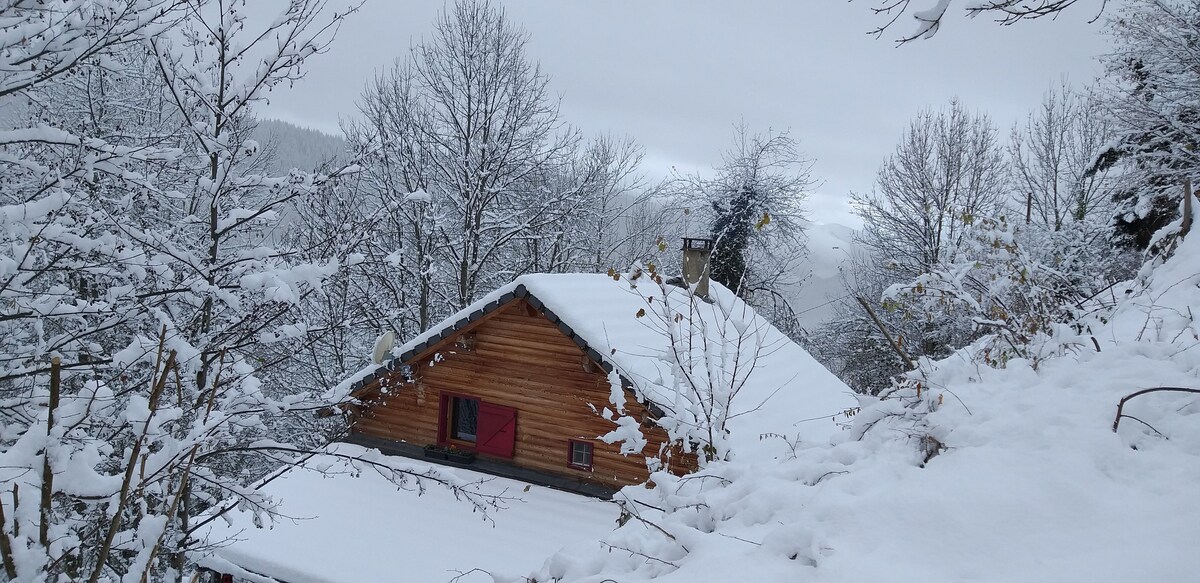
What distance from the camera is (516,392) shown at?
9898 millimetres

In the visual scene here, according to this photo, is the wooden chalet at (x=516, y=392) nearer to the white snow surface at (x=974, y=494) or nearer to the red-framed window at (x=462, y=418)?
the red-framed window at (x=462, y=418)

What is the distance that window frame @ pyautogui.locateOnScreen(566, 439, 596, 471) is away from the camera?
947 centimetres

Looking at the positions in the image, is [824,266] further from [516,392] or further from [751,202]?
[516,392]

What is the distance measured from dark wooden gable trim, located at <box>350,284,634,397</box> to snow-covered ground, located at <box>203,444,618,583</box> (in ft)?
4.70

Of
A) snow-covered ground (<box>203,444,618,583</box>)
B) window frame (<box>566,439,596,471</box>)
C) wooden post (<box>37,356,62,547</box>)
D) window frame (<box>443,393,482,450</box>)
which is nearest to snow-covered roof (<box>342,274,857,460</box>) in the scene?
window frame (<box>566,439,596,471</box>)

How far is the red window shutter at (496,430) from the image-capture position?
9852 mm

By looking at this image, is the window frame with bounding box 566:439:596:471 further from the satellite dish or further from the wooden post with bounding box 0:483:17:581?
the wooden post with bounding box 0:483:17:581

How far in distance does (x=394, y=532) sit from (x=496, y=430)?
2.29 meters

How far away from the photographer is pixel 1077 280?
14516mm

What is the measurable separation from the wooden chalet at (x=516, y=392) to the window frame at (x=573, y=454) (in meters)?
0.01

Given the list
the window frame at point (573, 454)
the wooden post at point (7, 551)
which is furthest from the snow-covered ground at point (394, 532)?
the wooden post at point (7, 551)

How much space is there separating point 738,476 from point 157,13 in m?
4.72

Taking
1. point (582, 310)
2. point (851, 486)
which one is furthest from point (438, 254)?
point (851, 486)

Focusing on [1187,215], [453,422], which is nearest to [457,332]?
[453,422]
